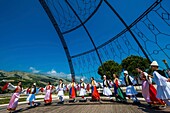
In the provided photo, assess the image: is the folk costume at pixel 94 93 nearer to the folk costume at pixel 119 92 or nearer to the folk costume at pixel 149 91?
the folk costume at pixel 119 92

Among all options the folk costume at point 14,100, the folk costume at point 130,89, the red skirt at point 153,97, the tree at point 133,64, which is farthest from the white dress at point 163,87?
the tree at point 133,64

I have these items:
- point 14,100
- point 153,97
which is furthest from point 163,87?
Answer: point 14,100

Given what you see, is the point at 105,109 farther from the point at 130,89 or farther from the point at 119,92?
the point at 119,92

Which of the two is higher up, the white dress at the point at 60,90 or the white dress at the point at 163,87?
the white dress at the point at 60,90

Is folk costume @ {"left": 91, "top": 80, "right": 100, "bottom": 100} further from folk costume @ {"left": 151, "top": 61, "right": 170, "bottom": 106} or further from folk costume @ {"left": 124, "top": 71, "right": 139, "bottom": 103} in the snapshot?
folk costume @ {"left": 151, "top": 61, "right": 170, "bottom": 106}

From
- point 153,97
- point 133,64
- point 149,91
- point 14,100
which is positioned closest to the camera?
point 153,97

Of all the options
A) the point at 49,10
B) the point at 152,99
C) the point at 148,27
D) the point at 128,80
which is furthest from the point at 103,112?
the point at 49,10

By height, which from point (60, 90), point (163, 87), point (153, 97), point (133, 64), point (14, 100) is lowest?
point (153, 97)

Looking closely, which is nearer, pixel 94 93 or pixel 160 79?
pixel 160 79

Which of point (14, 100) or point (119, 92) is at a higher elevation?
point (119, 92)

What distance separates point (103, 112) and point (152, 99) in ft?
6.99

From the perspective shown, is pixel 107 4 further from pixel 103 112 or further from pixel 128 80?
pixel 103 112

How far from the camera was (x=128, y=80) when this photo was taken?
30.1ft

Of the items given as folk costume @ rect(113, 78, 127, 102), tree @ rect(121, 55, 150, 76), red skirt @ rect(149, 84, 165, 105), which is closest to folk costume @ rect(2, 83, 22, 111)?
folk costume @ rect(113, 78, 127, 102)
